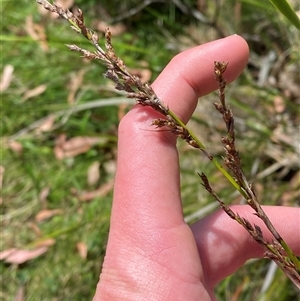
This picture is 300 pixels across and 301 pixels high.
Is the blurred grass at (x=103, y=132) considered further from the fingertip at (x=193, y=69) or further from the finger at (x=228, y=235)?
the fingertip at (x=193, y=69)

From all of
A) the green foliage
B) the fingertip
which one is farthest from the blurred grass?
the green foliage

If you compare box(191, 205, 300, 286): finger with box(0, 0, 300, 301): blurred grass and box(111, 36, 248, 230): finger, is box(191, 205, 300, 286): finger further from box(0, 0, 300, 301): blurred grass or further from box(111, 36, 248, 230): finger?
box(0, 0, 300, 301): blurred grass

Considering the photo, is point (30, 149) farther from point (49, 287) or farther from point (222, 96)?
point (222, 96)

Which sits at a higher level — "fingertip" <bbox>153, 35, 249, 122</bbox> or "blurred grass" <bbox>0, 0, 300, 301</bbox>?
"fingertip" <bbox>153, 35, 249, 122</bbox>

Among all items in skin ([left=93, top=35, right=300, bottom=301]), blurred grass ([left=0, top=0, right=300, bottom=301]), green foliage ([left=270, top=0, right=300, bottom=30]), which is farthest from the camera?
blurred grass ([left=0, top=0, right=300, bottom=301])

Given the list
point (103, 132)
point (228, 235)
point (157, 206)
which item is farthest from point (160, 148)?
point (103, 132)

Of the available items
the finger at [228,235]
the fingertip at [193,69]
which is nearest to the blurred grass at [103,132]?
the finger at [228,235]

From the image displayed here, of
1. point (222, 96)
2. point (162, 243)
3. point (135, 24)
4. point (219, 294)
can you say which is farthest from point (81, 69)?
point (222, 96)

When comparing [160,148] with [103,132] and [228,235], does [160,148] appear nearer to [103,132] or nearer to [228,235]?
[228,235]
